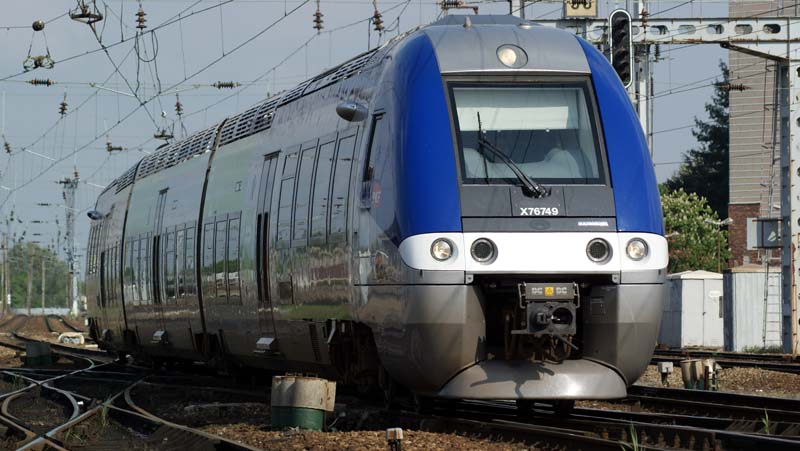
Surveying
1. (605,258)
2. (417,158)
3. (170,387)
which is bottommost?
(170,387)

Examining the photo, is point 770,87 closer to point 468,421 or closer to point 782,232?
point 782,232

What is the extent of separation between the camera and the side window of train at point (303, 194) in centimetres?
1406

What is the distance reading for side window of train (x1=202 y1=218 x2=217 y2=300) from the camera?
1808cm

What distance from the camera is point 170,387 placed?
19609mm

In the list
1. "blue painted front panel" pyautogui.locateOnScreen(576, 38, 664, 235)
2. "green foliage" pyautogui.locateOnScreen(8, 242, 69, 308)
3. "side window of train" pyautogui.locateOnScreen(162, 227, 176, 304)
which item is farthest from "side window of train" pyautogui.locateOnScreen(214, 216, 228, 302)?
"green foliage" pyautogui.locateOnScreen(8, 242, 69, 308)

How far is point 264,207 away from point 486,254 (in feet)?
17.6

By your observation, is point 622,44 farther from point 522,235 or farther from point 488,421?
point 522,235

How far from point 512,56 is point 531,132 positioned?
2.31 ft

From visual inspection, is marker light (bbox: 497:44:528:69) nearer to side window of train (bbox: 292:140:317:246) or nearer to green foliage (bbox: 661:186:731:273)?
side window of train (bbox: 292:140:317:246)

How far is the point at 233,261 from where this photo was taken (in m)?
17.0

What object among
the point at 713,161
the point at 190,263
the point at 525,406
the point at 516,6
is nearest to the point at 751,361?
the point at 516,6

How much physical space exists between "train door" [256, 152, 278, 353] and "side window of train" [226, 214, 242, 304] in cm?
97

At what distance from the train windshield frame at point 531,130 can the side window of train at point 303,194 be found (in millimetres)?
2970

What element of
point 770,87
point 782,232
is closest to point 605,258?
point 782,232
